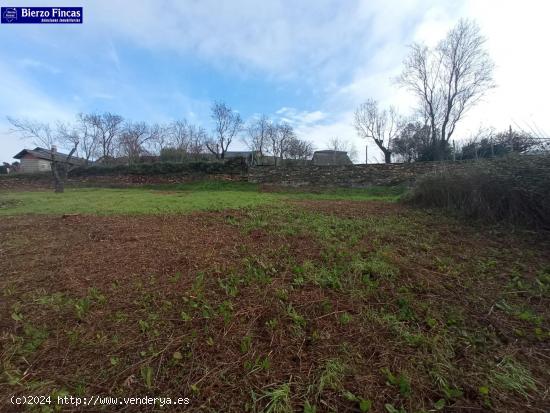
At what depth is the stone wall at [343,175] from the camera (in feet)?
43.6

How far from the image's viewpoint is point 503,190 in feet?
16.1

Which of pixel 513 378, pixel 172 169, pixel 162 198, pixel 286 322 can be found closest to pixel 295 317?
pixel 286 322

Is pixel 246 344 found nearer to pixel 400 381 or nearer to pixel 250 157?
pixel 400 381

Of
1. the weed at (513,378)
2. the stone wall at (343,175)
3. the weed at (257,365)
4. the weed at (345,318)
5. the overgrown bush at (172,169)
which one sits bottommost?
the weed at (513,378)

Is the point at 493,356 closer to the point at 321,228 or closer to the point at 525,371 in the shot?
the point at 525,371

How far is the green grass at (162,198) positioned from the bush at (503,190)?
4419mm

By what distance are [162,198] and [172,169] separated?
8708 mm

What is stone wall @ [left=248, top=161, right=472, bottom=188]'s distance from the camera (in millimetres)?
13297

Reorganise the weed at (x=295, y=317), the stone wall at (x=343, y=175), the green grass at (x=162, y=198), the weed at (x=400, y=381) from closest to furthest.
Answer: the weed at (x=400, y=381), the weed at (x=295, y=317), the green grass at (x=162, y=198), the stone wall at (x=343, y=175)

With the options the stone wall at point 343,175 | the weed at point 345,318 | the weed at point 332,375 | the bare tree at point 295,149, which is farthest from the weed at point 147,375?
the bare tree at point 295,149

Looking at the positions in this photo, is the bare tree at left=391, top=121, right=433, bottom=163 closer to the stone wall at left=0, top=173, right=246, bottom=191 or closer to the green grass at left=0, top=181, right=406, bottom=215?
the green grass at left=0, top=181, right=406, bottom=215

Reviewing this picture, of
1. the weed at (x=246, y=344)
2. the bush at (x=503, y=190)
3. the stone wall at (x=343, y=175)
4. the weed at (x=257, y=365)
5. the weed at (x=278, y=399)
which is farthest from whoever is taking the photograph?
the stone wall at (x=343, y=175)

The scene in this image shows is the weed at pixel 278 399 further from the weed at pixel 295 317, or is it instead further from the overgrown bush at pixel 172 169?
the overgrown bush at pixel 172 169

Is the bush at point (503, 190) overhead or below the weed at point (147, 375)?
overhead
